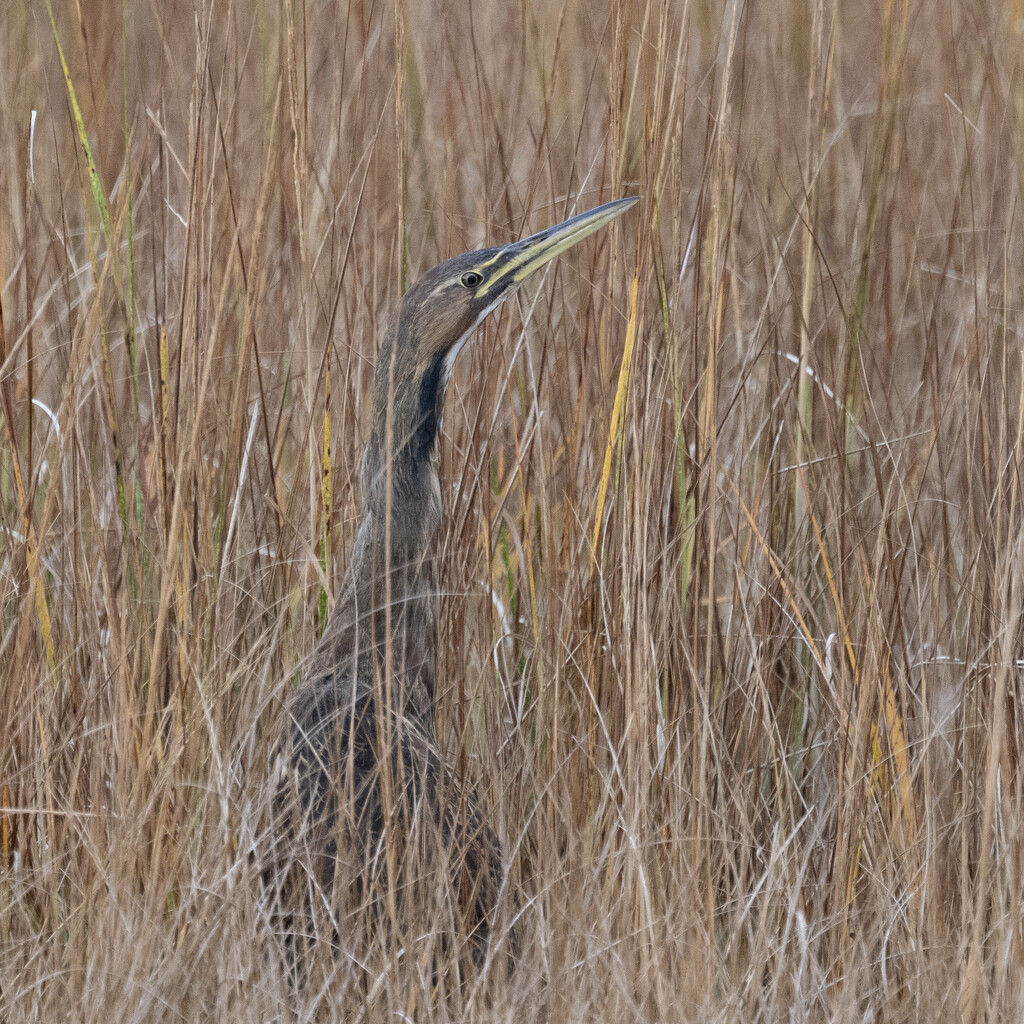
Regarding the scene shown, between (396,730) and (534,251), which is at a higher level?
(534,251)

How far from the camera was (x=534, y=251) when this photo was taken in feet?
6.97

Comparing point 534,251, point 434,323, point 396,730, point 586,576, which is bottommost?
point 396,730

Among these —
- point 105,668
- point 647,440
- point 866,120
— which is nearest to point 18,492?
point 105,668

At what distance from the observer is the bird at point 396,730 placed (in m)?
1.72

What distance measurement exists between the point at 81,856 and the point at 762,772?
39.8 inches

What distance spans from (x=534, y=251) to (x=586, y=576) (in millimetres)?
501

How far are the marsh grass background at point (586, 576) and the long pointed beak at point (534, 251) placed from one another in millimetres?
89

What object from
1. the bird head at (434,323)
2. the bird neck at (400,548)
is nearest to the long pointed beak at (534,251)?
the bird head at (434,323)

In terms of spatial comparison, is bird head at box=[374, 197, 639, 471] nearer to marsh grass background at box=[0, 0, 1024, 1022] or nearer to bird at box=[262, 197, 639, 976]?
bird at box=[262, 197, 639, 976]

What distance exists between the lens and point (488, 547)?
6.88 ft

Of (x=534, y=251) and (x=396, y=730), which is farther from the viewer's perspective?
(x=534, y=251)

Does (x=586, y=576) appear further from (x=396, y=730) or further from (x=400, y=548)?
(x=396, y=730)

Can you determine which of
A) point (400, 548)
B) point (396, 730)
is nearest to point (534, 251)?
point (400, 548)

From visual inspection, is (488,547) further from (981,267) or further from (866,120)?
(866,120)
